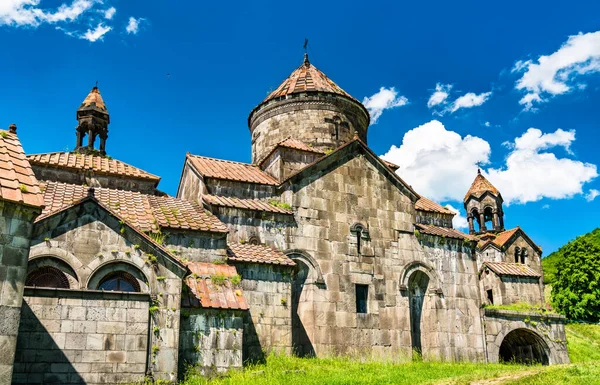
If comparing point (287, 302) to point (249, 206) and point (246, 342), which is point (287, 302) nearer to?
point (246, 342)

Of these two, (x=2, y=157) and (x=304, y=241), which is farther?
(x=304, y=241)

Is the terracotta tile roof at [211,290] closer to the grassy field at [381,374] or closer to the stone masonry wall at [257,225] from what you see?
the grassy field at [381,374]

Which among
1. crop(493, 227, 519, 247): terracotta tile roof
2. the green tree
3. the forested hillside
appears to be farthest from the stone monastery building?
the forested hillside

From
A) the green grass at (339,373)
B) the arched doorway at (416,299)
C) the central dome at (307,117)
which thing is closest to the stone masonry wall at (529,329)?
the arched doorway at (416,299)

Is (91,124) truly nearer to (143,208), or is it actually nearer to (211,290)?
(143,208)

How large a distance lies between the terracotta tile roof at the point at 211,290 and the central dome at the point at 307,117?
21.3ft

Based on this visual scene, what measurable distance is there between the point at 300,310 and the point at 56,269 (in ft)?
17.7

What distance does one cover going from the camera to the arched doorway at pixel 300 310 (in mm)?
11266

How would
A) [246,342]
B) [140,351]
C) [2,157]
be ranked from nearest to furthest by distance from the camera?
[2,157]
[140,351]
[246,342]

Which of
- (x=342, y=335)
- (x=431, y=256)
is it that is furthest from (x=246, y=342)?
(x=431, y=256)

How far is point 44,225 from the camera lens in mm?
8109

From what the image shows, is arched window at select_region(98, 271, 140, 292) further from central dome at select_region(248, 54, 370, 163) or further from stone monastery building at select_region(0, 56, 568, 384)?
central dome at select_region(248, 54, 370, 163)

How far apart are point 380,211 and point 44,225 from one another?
25.9 feet

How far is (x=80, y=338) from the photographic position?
758cm
